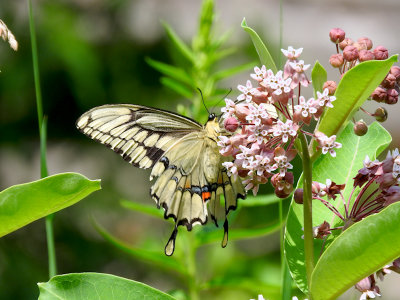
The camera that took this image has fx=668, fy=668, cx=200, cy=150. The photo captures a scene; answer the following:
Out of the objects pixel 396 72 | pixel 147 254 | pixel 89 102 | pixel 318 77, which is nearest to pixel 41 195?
pixel 318 77

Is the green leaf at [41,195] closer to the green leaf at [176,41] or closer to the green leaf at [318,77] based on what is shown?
the green leaf at [318,77]

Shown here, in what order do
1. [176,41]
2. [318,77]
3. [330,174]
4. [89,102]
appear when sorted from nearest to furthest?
[318,77] < [330,174] < [176,41] < [89,102]

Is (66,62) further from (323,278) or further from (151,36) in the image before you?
(323,278)

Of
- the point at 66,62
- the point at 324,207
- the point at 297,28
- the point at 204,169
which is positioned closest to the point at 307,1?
the point at 297,28

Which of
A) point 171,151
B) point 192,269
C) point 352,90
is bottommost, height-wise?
point 192,269

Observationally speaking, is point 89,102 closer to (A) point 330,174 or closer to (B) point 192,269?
(B) point 192,269
